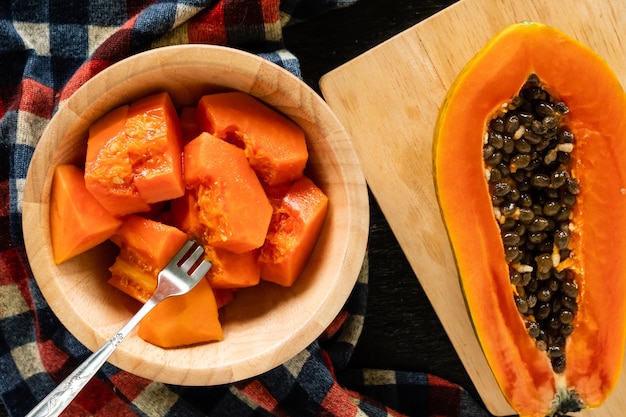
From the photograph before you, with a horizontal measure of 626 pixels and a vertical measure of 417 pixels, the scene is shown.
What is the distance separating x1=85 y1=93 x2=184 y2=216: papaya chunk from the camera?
93cm

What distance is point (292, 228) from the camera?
1007 mm

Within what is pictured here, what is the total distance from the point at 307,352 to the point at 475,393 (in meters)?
0.40

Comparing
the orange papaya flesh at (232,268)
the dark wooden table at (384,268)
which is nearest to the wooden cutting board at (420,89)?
the dark wooden table at (384,268)

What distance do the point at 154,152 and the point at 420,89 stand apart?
54 cm

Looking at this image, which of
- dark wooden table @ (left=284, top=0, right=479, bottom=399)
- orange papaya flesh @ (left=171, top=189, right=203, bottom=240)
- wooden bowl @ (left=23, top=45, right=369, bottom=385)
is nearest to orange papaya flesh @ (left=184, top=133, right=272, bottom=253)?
orange papaya flesh @ (left=171, top=189, right=203, bottom=240)

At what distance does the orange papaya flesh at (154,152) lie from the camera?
36.7 inches

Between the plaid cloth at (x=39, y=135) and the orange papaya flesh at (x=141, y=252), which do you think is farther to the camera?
the plaid cloth at (x=39, y=135)

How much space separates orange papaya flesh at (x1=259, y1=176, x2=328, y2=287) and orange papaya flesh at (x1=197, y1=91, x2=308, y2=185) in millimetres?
37

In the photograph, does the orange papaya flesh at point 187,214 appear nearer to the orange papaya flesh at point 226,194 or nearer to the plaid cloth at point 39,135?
the orange papaya flesh at point 226,194

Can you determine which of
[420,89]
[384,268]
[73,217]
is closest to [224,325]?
[73,217]

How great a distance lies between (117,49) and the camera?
1.14 meters

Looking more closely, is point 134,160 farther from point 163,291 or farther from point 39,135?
point 39,135

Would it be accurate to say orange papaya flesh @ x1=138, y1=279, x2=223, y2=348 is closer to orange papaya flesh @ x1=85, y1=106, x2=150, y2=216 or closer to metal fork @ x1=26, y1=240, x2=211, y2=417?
metal fork @ x1=26, y1=240, x2=211, y2=417

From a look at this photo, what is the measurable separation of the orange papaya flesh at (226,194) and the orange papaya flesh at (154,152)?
0.03 meters
